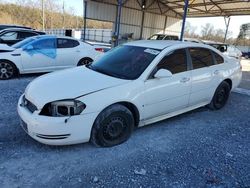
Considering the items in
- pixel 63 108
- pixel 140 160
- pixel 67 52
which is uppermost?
pixel 67 52

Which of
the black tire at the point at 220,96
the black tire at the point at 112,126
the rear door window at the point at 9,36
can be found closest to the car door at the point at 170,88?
the black tire at the point at 112,126

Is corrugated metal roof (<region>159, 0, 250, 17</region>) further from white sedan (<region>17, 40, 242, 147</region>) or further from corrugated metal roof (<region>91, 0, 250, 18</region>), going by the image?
white sedan (<region>17, 40, 242, 147</region>)

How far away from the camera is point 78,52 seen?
26.5 feet

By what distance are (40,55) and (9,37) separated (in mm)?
3681

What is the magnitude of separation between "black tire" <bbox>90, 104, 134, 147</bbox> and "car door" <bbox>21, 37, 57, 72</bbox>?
Result: 192 inches

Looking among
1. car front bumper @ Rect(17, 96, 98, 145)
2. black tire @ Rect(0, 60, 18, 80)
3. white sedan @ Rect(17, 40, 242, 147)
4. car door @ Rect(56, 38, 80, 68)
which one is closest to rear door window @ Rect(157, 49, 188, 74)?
white sedan @ Rect(17, 40, 242, 147)

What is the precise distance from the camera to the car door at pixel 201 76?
4.40m

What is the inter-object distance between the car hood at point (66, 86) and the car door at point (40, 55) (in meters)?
Result: 3.84

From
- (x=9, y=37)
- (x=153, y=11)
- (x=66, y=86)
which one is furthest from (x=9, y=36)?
(x=153, y=11)

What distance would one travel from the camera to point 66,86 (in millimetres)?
3297

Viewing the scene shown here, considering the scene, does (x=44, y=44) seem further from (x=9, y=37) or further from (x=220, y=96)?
(x=220, y=96)

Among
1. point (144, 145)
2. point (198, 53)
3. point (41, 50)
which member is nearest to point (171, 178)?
point (144, 145)

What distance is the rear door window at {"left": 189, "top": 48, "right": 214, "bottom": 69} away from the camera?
444 cm

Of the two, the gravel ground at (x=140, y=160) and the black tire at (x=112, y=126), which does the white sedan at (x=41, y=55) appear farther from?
the black tire at (x=112, y=126)
